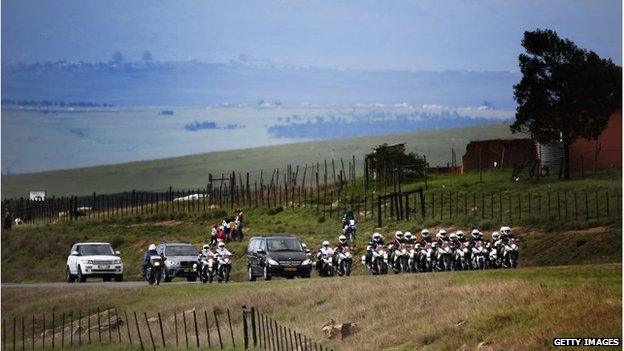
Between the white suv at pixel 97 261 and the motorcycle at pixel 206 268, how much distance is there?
6534 mm

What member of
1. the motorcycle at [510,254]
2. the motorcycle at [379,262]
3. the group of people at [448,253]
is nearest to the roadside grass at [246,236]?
the motorcycle at [510,254]

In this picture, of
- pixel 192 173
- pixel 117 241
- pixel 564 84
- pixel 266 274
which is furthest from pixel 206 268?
pixel 192 173

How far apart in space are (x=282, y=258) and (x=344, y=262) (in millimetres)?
2477

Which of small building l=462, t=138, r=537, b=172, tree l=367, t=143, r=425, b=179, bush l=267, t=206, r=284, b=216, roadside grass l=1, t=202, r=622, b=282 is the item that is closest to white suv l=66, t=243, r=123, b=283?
roadside grass l=1, t=202, r=622, b=282

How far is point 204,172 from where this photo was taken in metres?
188

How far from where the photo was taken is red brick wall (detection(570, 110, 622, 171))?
104000 mm

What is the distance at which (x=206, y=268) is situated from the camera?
6819 cm

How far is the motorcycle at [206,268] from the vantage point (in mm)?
67875

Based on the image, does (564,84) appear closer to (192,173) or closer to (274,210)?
(274,210)

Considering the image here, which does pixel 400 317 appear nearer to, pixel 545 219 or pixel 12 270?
pixel 545 219

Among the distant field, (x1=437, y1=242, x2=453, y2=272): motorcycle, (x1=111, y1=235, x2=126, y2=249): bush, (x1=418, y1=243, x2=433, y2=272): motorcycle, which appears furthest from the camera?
the distant field

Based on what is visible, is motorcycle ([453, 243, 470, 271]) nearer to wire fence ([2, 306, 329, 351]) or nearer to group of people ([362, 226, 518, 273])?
group of people ([362, 226, 518, 273])

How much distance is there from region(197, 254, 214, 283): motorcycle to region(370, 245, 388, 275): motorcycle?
293 inches

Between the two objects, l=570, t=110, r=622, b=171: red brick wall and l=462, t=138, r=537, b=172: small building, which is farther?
l=462, t=138, r=537, b=172: small building
